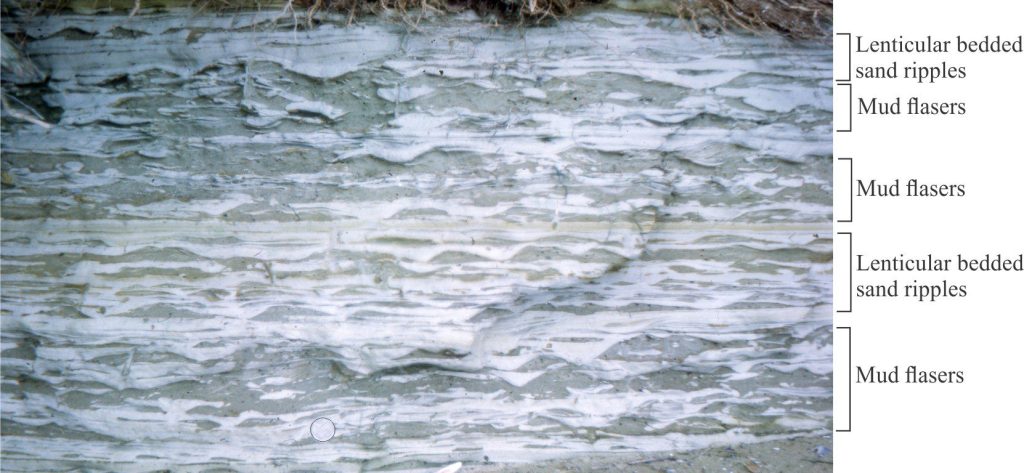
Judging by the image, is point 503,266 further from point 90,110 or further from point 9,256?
point 9,256

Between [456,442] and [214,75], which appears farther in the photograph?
[456,442]

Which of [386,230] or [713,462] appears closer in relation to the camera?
[386,230]

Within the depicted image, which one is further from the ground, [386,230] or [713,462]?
[386,230]

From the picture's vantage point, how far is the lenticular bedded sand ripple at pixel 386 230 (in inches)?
95.3

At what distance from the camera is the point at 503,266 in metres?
2.47

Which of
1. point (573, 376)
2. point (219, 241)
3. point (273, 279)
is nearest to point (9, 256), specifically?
point (219, 241)

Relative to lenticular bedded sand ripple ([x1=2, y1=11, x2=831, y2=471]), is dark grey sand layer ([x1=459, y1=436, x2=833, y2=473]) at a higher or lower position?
lower

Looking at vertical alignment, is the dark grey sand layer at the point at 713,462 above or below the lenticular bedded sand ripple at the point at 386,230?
below

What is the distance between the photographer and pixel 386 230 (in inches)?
96.7

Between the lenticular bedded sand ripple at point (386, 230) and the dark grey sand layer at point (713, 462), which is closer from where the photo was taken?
the lenticular bedded sand ripple at point (386, 230)

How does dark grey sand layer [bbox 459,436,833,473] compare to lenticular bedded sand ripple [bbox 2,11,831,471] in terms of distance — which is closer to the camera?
lenticular bedded sand ripple [bbox 2,11,831,471]

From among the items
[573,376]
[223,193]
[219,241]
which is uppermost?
[223,193]

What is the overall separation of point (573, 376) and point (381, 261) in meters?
0.81

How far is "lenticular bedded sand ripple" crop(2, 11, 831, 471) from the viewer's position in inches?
95.3
